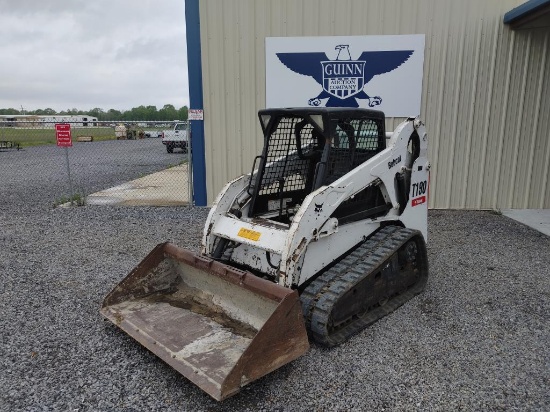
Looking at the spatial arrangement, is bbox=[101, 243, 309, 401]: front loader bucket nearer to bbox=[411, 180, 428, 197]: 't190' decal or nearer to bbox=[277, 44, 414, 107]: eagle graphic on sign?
bbox=[411, 180, 428, 197]: 't190' decal

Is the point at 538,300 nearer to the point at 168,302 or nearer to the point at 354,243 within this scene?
the point at 354,243

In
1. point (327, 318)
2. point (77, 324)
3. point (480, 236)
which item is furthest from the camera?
point (480, 236)

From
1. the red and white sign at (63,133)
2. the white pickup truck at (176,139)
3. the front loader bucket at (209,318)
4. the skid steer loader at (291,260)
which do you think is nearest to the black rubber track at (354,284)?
the skid steer loader at (291,260)

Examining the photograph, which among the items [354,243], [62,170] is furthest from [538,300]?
[62,170]

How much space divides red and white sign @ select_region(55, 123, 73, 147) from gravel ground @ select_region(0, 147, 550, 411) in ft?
10.7

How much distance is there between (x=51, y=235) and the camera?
7.00 metres

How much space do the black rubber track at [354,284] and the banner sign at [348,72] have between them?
4346mm

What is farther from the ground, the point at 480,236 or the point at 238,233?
the point at 238,233

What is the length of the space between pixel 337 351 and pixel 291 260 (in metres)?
0.82

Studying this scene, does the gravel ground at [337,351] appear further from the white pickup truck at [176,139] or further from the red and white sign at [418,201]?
the white pickup truck at [176,139]

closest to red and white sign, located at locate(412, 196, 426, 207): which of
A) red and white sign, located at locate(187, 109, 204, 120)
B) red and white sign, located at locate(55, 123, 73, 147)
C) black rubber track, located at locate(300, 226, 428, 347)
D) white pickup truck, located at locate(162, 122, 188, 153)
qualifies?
Result: black rubber track, located at locate(300, 226, 428, 347)

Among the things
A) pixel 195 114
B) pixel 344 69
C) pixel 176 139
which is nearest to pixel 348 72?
pixel 344 69

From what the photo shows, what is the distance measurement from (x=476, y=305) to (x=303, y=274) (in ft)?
6.35

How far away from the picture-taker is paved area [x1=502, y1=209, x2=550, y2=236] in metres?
7.41
